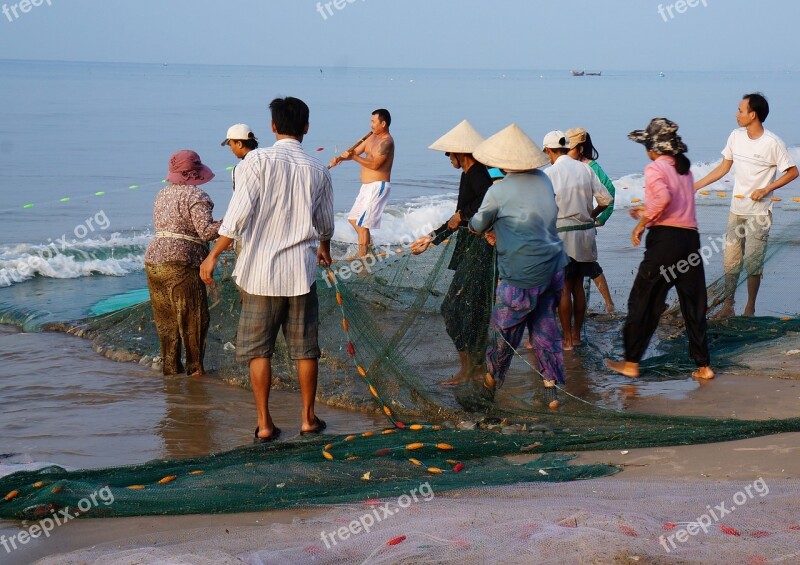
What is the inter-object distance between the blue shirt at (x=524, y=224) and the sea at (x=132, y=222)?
137 centimetres

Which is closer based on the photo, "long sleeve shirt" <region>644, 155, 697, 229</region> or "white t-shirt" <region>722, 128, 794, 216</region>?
"long sleeve shirt" <region>644, 155, 697, 229</region>

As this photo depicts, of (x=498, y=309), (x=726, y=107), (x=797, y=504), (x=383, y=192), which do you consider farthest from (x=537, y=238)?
(x=726, y=107)

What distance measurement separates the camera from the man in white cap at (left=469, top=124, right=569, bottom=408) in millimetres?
5230

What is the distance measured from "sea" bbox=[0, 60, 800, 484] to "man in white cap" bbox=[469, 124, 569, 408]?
1.07 meters

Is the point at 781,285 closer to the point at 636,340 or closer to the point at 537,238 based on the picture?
the point at 636,340

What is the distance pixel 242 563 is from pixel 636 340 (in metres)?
3.54

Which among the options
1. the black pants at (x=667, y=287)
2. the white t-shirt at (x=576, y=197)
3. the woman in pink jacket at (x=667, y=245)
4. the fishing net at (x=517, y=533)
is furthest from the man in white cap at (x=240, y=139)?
the fishing net at (x=517, y=533)

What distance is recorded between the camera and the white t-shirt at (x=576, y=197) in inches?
262

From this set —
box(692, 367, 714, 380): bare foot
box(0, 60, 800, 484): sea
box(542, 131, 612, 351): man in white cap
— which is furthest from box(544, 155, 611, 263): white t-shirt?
box(0, 60, 800, 484): sea

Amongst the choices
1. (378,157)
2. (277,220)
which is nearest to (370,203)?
(378,157)

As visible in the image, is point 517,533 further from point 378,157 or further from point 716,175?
point 378,157

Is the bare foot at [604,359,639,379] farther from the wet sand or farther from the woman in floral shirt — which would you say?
the woman in floral shirt

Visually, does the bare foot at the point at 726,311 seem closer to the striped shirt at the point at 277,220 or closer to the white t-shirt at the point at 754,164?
the white t-shirt at the point at 754,164

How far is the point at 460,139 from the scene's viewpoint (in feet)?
19.7
